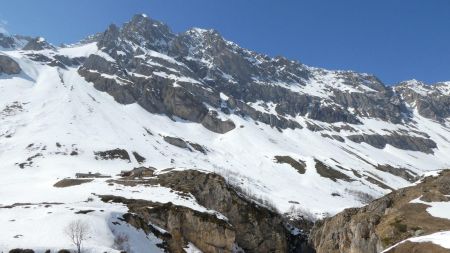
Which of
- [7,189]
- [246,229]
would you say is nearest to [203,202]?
[246,229]

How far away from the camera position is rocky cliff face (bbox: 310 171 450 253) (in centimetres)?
8106

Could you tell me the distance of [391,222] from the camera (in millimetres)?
88562

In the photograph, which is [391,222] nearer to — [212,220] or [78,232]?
[212,220]

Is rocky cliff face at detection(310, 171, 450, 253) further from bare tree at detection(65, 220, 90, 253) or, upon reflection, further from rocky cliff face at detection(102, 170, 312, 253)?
bare tree at detection(65, 220, 90, 253)

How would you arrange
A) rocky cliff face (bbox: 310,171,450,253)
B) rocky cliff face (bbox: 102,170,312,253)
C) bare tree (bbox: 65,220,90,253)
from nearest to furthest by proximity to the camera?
bare tree (bbox: 65,220,90,253) → rocky cliff face (bbox: 310,171,450,253) → rocky cliff face (bbox: 102,170,312,253)

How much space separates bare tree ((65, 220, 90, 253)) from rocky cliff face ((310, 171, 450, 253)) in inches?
1832

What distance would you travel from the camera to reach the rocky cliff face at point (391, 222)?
3191 inches

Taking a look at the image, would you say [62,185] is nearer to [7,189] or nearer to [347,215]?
[7,189]

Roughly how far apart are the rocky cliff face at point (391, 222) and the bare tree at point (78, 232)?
46.5m

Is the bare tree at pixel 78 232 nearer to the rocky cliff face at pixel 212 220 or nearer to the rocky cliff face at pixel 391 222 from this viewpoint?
the rocky cliff face at pixel 212 220

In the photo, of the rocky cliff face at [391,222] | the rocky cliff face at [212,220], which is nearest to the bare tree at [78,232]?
the rocky cliff face at [212,220]

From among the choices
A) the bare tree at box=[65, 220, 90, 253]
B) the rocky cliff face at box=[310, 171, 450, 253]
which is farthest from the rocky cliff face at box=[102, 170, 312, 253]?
the rocky cliff face at box=[310, 171, 450, 253]

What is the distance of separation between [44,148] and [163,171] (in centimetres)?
8729

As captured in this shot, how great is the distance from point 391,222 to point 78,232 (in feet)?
177
